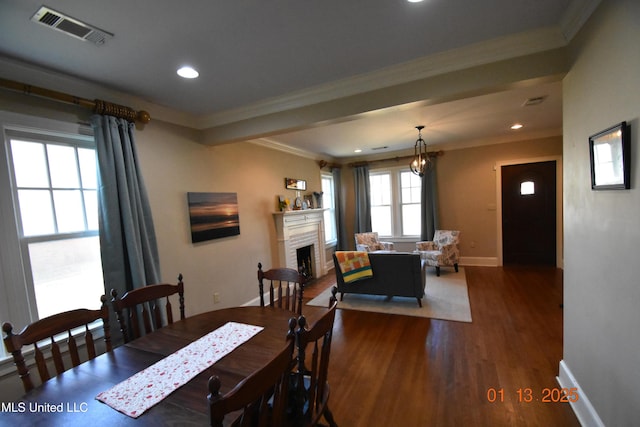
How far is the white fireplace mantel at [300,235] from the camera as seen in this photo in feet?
14.4

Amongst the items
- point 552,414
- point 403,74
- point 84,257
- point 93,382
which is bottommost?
point 552,414

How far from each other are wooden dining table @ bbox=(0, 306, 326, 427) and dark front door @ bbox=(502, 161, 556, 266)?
5.44m

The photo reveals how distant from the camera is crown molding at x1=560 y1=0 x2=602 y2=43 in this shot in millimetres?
1420

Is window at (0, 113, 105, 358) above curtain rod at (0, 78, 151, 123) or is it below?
below

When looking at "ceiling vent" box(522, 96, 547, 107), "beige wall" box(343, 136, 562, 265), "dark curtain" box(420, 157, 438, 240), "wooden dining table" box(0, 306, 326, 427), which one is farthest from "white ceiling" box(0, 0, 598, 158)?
"dark curtain" box(420, 157, 438, 240)

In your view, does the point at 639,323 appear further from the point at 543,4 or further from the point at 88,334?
the point at 88,334

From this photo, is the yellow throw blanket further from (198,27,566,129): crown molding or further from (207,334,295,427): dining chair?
(207,334,295,427): dining chair

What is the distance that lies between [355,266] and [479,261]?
11.0 ft

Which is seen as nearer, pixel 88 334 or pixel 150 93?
pixel 88 334

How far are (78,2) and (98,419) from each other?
1.88m

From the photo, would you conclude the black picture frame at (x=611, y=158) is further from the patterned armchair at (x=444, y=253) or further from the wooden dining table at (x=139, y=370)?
the patterned armchair at (x=444, y=253)

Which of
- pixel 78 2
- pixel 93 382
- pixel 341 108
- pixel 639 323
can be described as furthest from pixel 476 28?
pixel 93 382

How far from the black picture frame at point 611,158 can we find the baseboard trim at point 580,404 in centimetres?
131

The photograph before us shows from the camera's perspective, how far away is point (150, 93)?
7.77 ft
